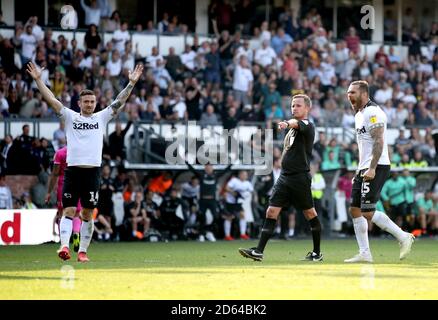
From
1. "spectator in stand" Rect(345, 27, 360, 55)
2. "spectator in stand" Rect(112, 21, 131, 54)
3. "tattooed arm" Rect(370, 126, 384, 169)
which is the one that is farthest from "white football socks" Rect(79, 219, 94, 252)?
"spectator in stand" Rect(345, 27, 360, 55)

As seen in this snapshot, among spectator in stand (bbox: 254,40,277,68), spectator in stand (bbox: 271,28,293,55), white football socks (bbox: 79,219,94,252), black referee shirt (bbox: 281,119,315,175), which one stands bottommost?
white football socks (bbox: 79,219,94,252)

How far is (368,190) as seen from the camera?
15055 mm

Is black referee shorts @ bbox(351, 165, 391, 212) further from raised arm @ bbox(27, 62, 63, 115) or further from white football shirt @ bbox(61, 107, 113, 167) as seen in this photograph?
raised arm @ bbox(27, 62, 63, 115)

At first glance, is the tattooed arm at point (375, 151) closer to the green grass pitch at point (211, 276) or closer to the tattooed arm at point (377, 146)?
the tattooed arm at point (377, 146)

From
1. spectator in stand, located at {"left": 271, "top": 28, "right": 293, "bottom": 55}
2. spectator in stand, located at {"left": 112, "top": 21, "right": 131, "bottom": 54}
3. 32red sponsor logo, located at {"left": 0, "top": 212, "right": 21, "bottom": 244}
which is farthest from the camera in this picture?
spectator in stand, located at {"left": 271, "top": 28, "right": 293, "bottom": 55}

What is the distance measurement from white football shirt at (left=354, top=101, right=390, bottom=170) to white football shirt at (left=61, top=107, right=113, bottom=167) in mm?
3463

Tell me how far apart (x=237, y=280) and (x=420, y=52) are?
23.2m

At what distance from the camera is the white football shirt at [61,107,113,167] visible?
15125mm

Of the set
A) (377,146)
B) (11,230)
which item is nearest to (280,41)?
(11,230)

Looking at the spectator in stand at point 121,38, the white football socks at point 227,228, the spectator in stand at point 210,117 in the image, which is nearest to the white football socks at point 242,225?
the white football socks at point 227,228

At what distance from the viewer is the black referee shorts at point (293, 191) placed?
50.2ft

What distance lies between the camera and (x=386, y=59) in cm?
3269

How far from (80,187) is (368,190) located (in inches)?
155

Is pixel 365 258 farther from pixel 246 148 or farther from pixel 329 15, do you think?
pixel 329 15
